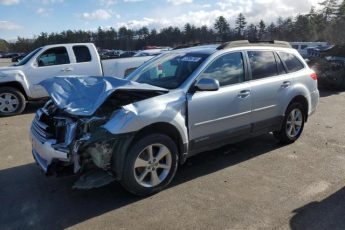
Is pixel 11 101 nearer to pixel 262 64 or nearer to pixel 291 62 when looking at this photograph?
pixel 262 64

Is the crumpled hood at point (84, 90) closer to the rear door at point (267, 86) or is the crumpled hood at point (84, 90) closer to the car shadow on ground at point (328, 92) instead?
the rear door at point (267, 86)

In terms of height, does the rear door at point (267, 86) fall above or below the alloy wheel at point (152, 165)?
above

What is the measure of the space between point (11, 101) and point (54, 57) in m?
1.64

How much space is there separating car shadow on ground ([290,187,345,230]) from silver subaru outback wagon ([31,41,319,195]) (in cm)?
154

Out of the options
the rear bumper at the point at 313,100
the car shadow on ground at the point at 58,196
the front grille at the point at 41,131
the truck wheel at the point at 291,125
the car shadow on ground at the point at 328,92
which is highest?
the front grille at the point at 41,131

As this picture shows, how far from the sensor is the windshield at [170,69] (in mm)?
5133

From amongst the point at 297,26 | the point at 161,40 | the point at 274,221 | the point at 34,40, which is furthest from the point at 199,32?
the point at 274,221

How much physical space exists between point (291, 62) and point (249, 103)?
4.81ft

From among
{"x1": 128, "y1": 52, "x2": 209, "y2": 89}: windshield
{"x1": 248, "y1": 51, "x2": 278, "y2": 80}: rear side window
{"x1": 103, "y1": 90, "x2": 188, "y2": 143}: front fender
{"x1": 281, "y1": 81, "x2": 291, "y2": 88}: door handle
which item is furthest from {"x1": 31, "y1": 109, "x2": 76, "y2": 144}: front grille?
{"x1": 281, "y1": 81, "x2": 291, "y2": 88}: door handle

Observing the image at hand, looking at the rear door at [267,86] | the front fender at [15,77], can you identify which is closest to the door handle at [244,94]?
the rear door at [267,86]

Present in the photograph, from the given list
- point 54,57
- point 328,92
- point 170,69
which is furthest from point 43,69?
point 328,92

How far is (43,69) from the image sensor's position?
1034cm

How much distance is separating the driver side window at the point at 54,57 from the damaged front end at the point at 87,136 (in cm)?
599

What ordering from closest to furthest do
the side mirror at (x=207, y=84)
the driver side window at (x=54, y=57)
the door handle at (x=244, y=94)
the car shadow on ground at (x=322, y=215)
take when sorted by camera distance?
the car shadow on ground at (x=322, y=215) → the side mirror at (x=207, y=84) → the door handle at (x=244, y=94) → the driver side window at (x=54, y=57)
